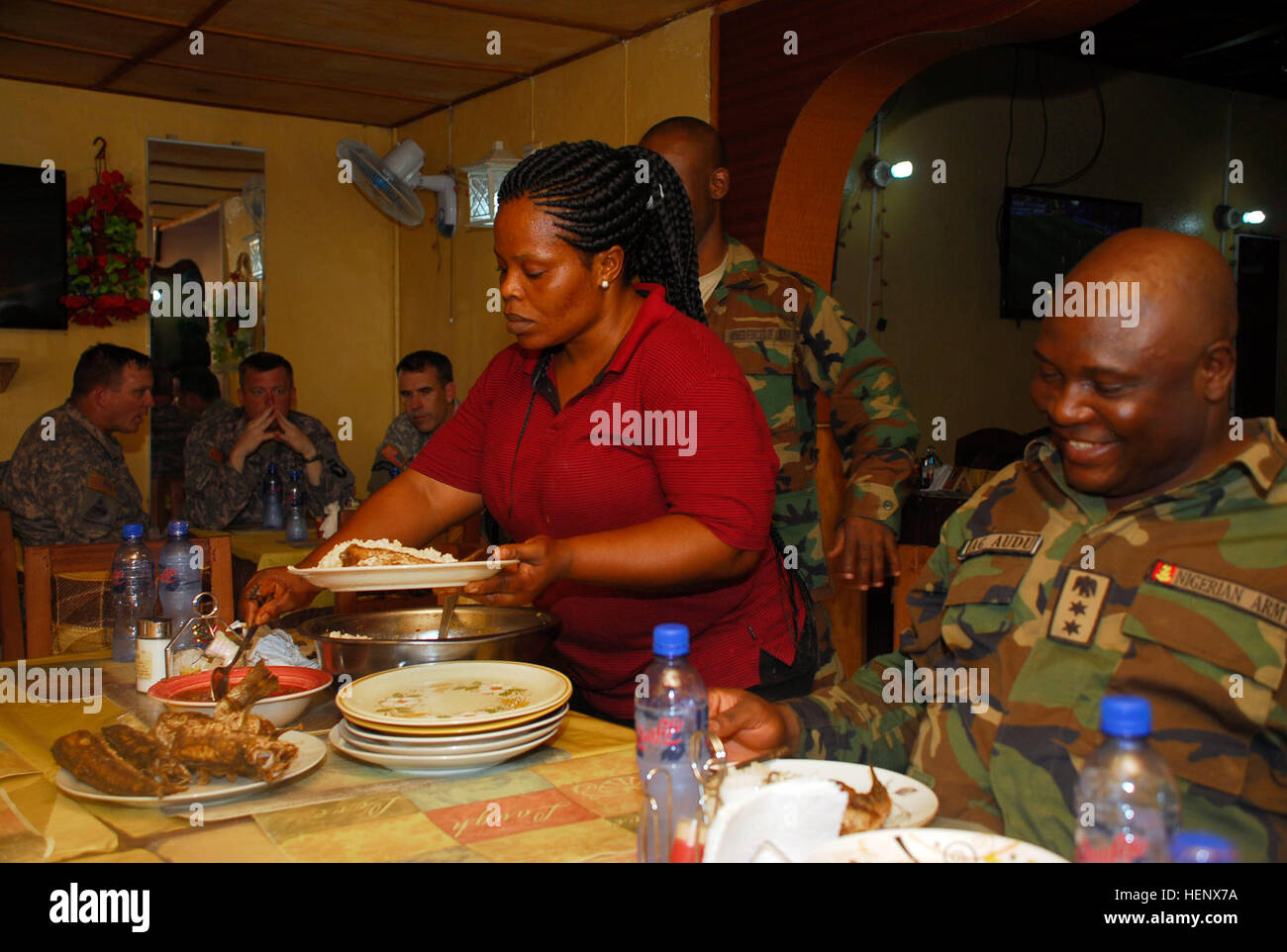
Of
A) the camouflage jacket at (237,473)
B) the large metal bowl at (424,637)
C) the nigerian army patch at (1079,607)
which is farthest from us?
the camouflage jacket at (237,473)

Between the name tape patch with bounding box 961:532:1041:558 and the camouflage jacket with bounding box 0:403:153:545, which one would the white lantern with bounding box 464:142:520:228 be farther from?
the name tape patch with bounding box 961:532:1041:558

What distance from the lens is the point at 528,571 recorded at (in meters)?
1.70

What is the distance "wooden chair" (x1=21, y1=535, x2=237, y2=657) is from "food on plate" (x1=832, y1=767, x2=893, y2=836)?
1.89 metres

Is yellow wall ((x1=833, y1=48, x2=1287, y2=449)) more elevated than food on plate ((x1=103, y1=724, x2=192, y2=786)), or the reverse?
yellow wall ((x1=833, y1=48, x2=1287, y2=449))

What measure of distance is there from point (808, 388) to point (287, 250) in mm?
4852

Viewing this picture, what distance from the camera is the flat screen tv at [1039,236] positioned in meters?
6.31

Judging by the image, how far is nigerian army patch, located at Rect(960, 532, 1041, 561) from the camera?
1.56 m

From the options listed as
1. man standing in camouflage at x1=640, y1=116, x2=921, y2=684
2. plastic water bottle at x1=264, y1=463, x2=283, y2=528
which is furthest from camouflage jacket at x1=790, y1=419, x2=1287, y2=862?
plastic water bottle at x1=264, y1=463, x2=283, y2=528

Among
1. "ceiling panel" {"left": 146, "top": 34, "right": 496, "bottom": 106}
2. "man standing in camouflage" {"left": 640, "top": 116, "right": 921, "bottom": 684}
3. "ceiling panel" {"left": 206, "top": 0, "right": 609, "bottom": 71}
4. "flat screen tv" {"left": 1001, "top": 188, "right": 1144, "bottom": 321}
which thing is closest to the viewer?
"man standing in camouflage" {"left": 640, "top": 116, "right": 921, "bottom": 684}

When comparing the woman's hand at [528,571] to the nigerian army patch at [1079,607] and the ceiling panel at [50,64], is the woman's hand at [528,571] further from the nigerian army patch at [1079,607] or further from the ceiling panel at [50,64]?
the ceiling panel at [50,64]

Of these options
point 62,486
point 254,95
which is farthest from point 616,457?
point 254,95

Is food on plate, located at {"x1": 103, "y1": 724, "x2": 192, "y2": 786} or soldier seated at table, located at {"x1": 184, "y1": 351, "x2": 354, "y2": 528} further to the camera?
soldier seated at table, located at {"x1": 184, "y1": 351, "x2": 354, "y2": 528}

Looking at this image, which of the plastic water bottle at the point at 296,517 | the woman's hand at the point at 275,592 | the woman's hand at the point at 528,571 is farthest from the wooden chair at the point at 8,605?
the woman's hand at the point at 528,571

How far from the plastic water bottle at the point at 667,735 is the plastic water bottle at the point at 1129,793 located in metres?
0.37
